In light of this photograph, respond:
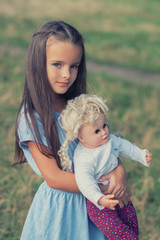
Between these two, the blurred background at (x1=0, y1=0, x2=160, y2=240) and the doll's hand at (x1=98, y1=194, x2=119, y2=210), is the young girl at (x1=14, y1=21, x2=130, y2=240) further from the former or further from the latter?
the blurred background at (x1=0, y1=0, x2=160, y2=240)

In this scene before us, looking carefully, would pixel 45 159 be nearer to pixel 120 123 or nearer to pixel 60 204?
pixel 60 204

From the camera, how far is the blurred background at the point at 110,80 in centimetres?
335

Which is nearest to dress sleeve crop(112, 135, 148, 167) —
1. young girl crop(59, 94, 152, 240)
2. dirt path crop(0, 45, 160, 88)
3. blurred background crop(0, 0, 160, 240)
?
young girl crop(59, 94, 152, 240)

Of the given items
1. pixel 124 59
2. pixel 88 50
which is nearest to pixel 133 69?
pixel 124 59

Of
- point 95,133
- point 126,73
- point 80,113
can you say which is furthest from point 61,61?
point 126,73

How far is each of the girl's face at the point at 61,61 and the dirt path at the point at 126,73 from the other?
17.3ft

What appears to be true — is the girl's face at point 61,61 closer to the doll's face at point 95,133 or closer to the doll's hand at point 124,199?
the doll's face at point 95,133

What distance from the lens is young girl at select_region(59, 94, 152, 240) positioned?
180cm

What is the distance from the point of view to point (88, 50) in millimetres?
9141

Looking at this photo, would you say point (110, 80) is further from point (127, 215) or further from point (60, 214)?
point (60, 214)

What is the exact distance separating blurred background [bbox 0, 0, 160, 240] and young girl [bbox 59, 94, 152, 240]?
546mm

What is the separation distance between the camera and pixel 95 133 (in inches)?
73.1

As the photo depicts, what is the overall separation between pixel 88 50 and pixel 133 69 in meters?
1.49

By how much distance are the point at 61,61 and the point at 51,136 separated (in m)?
0.38
